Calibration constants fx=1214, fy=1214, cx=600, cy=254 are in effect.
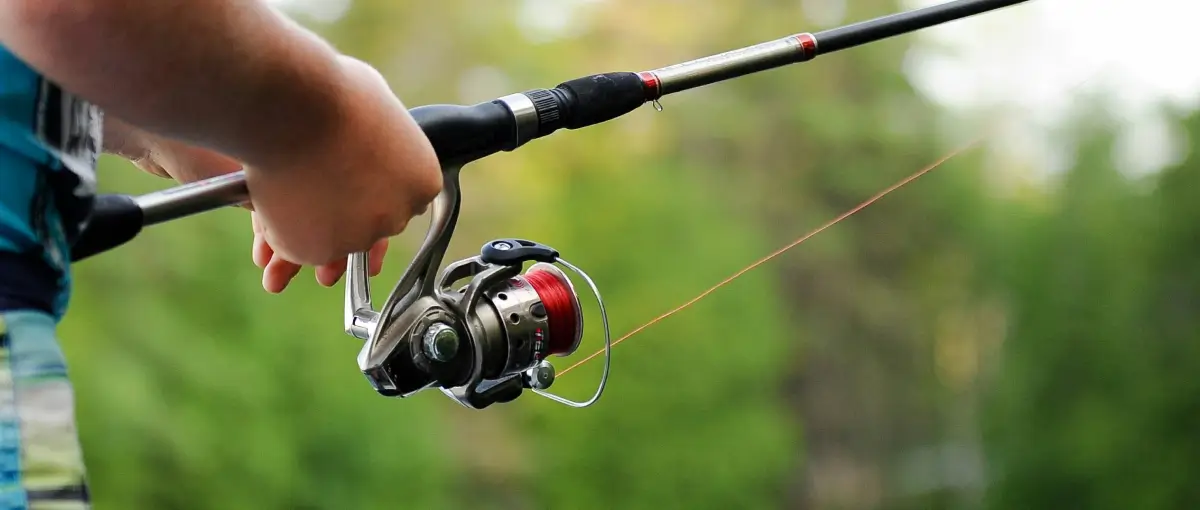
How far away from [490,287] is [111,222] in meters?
0.28

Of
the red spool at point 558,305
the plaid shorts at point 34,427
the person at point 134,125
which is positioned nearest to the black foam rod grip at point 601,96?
the red spool at point 558,305

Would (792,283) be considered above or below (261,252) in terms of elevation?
below

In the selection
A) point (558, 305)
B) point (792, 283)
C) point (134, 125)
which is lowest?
point (792, 283)

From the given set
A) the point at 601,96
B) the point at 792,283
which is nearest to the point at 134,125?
the point at 601,96

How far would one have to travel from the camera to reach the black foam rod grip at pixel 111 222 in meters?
0.58

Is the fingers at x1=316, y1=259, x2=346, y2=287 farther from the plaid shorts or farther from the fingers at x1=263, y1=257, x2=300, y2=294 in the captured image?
the plaid shorts

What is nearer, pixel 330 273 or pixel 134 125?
pixel 134 125

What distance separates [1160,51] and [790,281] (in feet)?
7.20

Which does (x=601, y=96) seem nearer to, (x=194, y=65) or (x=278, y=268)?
(x=278, y=268)

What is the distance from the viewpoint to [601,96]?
2.58ft

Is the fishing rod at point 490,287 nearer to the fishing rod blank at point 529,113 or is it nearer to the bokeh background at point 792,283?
the fishing rod blank at point 529,113

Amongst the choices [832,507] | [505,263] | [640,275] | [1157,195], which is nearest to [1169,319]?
[1157,195]

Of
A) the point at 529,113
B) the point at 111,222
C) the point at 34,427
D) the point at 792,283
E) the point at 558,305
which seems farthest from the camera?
the point at 792,283

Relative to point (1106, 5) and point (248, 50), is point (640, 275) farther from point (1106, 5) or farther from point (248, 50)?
point (248, 50)
